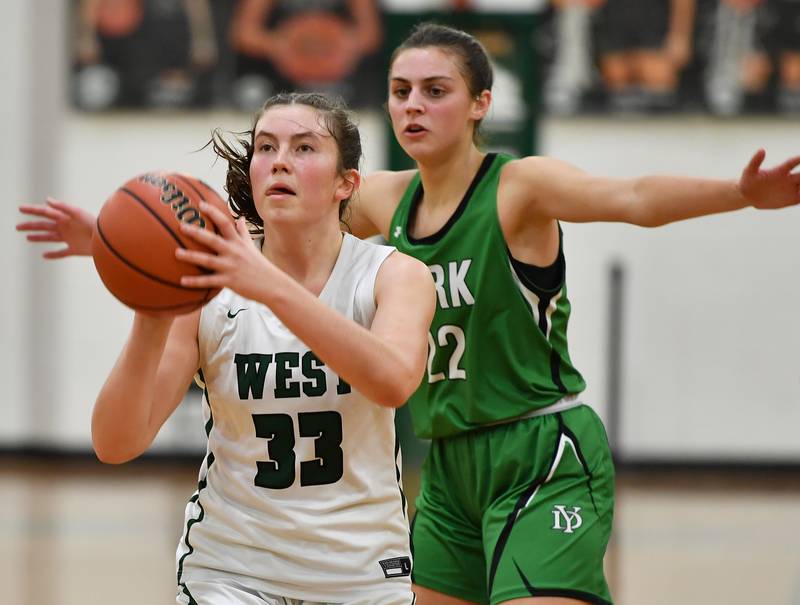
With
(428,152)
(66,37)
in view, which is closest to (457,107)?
(428,152)

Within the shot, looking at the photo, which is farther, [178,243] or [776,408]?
[776,408]

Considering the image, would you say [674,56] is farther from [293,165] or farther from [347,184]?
[293,165]

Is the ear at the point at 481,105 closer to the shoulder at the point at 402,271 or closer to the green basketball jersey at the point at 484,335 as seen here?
the green basketball jersey at the point at 484,335

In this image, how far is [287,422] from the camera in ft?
9.14

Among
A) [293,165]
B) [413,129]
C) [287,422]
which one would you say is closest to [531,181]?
[413,129]

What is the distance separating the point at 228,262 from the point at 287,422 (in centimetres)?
56

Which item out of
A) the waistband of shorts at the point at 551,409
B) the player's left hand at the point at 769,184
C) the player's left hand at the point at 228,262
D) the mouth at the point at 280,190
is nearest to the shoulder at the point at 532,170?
the player's left hand at the point at 769,184

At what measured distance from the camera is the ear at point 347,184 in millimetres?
2951

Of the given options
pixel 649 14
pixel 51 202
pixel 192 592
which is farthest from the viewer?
pixel 649 14

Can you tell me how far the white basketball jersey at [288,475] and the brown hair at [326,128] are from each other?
0.35 m

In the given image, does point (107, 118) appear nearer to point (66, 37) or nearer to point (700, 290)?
point (66, 37)

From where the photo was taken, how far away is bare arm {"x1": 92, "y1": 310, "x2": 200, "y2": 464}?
2.60 meters

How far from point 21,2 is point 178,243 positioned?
8481mm

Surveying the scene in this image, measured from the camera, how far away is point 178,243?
8.00ft
